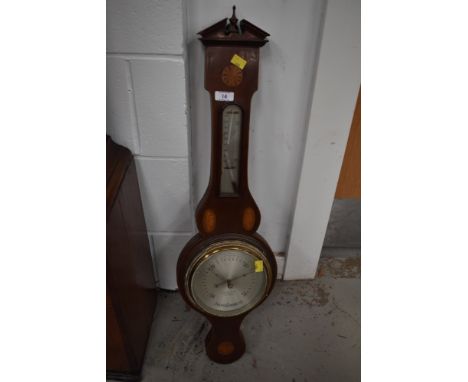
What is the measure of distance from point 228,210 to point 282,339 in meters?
0.64

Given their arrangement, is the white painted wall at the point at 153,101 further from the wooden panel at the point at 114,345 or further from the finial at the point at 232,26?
the wooden panel at the point at 114,345

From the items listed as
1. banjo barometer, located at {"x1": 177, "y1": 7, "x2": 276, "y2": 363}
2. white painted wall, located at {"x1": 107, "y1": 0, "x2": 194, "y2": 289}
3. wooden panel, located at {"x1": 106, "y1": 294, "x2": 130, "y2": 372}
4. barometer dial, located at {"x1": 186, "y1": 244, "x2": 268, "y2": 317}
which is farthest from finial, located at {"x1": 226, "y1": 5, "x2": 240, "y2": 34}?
wooden panel, located at {"x1": 106, "y1": 294, "x2": 130, "y2": 372}

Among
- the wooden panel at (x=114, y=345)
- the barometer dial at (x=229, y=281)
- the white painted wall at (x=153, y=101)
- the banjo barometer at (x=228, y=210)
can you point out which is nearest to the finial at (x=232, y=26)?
the banjo barometer at (x=228, y=210)

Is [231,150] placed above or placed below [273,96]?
below

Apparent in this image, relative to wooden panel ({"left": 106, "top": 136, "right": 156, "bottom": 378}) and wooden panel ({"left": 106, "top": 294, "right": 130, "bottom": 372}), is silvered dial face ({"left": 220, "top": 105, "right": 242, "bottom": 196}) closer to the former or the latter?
wooden panel ({"left": 106, "top": 136, "right": 156, "bottom": 378})

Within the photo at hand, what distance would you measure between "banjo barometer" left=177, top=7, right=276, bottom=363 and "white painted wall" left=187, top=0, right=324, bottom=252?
123 millimetres

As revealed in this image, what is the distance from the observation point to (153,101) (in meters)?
1.08

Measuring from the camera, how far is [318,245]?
5.03 feet

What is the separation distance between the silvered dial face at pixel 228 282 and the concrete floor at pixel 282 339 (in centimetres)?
29

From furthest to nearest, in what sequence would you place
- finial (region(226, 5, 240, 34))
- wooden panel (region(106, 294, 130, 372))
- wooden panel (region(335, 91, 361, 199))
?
wooden panel (region(335, 91, 361, 199)), wooden panel (region(106, 294, 130, 372)), finial (region(226, 5, 240, 34))

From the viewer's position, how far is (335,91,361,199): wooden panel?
1.27 meters

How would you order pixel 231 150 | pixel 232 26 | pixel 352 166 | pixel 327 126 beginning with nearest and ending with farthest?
pixel 232 26 < pixel 231 150 < pixel 327 126 < pixel 352 166

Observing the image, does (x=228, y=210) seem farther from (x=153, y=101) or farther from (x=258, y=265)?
(x=153, y=101)

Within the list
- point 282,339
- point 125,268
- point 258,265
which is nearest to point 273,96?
point 258,265
